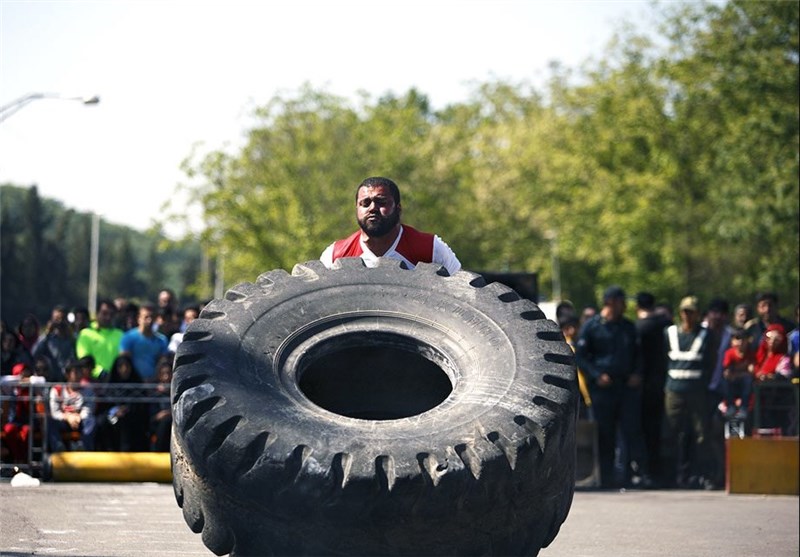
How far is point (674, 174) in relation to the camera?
44719 mm

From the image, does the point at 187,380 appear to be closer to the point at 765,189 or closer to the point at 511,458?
the point at 511,458

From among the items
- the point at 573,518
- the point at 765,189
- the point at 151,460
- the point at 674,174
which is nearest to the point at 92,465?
the point at 151,460

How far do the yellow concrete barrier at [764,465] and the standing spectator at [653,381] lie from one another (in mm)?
1395

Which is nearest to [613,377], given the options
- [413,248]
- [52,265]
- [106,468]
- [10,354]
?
[106,468]

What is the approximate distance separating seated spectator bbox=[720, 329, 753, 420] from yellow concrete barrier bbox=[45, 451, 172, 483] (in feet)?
20.7

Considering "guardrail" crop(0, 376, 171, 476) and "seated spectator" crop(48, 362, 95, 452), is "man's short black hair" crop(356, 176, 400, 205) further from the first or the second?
"seated spectator" crop(48, 362, 95, 452)

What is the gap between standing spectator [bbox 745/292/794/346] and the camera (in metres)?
16.0

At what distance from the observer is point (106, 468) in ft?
43.8

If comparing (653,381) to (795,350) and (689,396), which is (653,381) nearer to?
(689,396)

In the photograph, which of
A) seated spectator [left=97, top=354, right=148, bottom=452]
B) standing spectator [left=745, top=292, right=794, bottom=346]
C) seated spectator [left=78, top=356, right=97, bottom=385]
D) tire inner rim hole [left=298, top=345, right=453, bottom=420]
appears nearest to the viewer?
tire inner rim hole [left=298, top=345, right=453, bottom=420]

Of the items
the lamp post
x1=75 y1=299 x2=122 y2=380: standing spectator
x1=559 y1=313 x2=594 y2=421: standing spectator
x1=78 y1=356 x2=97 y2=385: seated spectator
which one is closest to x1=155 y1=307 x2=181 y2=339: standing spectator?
x1=75 y1=299 x2=122 y2=380: standing spectator

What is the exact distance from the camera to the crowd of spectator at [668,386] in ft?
49.7

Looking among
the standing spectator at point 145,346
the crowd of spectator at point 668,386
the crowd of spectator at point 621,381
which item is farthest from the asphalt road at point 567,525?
the standing spectator at point 145,346

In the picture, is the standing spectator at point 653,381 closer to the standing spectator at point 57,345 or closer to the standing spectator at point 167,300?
the standing spectator at point 167,300
